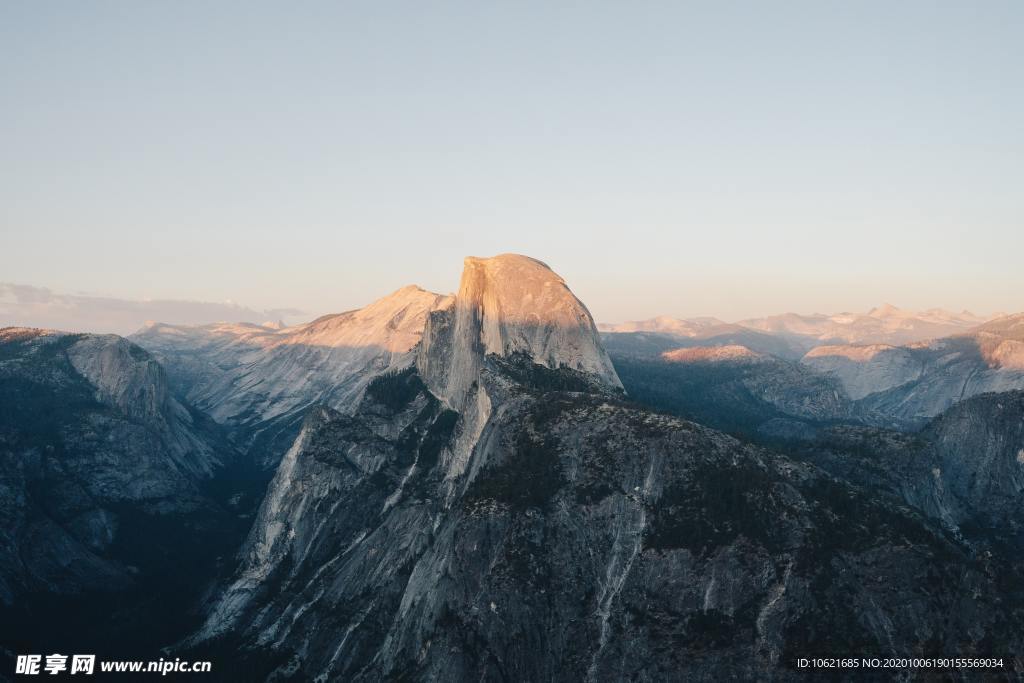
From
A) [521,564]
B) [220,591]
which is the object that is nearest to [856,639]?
[521,564]

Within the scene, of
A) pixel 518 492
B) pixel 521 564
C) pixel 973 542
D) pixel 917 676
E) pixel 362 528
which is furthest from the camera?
pixel 362 528

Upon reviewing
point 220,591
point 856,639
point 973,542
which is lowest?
point 220,591

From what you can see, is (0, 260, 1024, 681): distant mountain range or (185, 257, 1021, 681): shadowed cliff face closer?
(185, 257, 1021, 681): shadowed cliff face

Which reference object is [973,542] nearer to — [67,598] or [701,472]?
[701,472]

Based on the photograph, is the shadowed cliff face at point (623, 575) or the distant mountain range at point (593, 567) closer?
the shadowed cliff face at point (623, 575)

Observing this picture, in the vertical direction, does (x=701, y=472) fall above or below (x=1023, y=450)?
above

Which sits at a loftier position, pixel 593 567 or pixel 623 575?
pixel 593 567

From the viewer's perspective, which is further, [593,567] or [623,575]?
[593,567]

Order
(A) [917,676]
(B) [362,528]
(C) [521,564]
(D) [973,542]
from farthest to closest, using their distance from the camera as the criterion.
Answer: (B) [362,528] < (D) [973,542] < (C) [521,564] < (A) [917,676]
